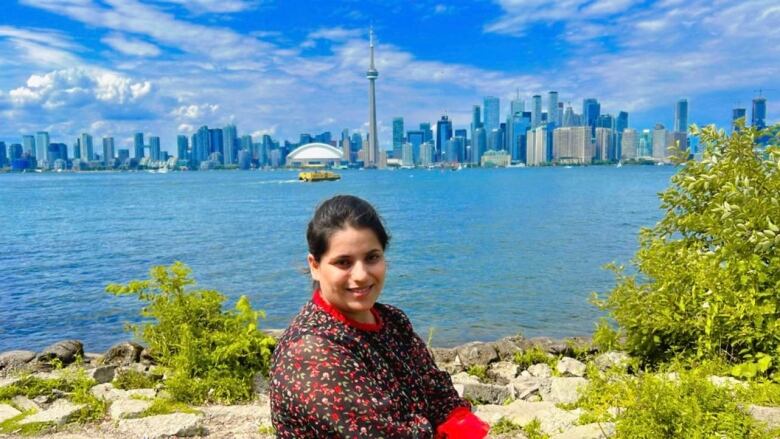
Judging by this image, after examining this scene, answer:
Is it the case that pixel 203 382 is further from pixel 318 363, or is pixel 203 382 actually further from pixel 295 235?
pixel 295 235

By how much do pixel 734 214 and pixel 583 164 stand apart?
630 ft

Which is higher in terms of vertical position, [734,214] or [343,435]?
[734,214]

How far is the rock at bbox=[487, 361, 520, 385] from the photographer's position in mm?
6668

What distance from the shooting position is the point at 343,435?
1.99m

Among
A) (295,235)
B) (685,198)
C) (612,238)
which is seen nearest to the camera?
(685,198)

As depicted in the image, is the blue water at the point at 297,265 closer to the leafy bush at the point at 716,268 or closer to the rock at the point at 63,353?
the rock at the point at 63,353

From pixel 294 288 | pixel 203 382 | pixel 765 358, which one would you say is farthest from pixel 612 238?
→ pixel 203 382

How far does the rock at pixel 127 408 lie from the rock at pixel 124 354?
6.90 feet

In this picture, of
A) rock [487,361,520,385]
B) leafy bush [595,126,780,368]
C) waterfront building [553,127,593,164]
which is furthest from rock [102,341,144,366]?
→ waterfront building [553,127,593,164]

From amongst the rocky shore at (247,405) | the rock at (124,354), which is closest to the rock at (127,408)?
the rocky shore at (247,405)

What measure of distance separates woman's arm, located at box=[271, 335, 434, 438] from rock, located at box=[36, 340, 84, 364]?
21.8 feet

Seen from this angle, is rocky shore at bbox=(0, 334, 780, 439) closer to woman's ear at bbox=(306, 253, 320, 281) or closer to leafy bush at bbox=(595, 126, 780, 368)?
leafy bush at bbox=(595, 126, 780, 368)

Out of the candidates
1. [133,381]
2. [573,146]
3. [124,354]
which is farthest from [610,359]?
[573,146]

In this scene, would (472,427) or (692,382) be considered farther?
(692,382)
